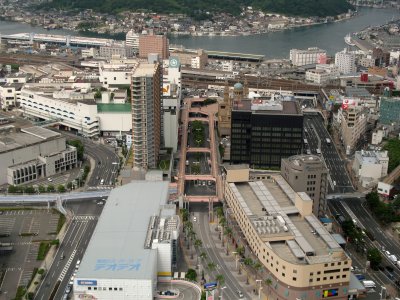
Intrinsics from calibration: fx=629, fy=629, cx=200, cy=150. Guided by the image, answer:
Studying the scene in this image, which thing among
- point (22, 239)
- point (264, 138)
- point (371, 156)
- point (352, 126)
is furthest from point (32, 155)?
point (352, 126)

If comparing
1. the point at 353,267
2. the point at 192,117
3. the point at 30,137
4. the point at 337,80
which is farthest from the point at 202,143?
the point at 337,80

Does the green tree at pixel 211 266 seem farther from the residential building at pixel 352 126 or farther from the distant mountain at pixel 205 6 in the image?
the distant mountain at pixel 205 6

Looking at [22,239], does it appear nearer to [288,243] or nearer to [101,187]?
[101,187]

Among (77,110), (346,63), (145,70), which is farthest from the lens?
(346,63)

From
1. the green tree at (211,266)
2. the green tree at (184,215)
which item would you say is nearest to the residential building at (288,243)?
the green tree at (211,266)

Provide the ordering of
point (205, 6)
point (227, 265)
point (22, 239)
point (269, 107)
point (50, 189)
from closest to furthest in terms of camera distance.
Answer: point (227, 265) < point (22, 239) < point (50, 189) < point (269, 107) < point (205, 6)

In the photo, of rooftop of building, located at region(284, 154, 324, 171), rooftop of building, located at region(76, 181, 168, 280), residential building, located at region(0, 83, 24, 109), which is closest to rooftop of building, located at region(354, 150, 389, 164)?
rooftop of building, located at region(284, 154, 324, 171)

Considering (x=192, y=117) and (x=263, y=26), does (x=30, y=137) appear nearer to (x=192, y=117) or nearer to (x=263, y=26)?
(x=192, y=117)
